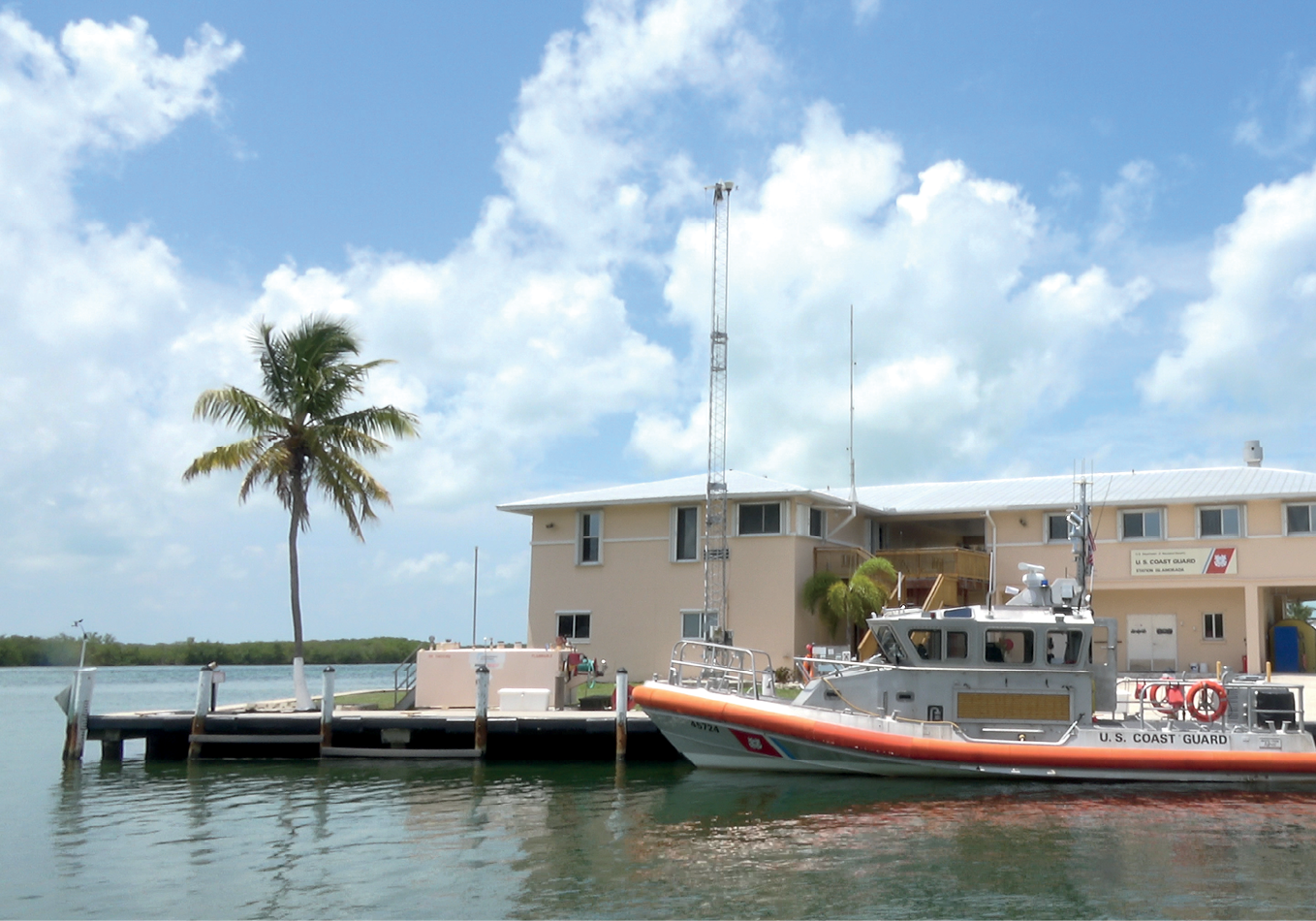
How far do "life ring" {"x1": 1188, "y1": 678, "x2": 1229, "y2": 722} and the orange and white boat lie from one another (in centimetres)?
3

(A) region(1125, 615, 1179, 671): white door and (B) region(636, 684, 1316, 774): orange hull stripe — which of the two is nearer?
(B) region(636, 684, 1316, 774): orange hull stripe

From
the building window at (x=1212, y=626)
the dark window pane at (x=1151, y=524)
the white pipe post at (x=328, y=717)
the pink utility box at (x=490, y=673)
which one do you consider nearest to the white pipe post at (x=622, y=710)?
the pink utility box at (x=490, y=673)

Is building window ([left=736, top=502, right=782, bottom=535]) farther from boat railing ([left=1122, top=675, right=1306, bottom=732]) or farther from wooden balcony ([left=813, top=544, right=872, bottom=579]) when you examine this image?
boat railing ([left=1122, top=675, right=1306, bottom=732])

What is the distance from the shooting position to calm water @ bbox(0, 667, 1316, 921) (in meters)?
12.9

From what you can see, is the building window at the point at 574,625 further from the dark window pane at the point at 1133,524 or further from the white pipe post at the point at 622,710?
the dark window pane at the point at 1133,524

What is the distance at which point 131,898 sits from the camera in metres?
13.1

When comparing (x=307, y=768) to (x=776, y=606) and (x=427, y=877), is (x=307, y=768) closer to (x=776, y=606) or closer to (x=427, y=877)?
(x=427, y=877)

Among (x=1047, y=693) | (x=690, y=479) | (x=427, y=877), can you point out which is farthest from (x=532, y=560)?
(x=427, y=877)

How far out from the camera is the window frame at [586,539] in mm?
38875

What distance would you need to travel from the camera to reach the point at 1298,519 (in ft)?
116

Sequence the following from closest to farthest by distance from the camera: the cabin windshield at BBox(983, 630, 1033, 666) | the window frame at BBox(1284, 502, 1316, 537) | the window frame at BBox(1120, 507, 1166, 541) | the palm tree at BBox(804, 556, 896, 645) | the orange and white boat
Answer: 1. the orange and white boat
2. the cabin windshield at BBox(983, 630, 1033, 666)
3. the palm tree at BBox(804, 556, 896, 645)
4. the window frame at BBox(1284, 502, 1316, 537)
5. the window frame at BBox(1120, 507, 1166, 541)

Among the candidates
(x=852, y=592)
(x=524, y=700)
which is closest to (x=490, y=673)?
(x=524, y=700)

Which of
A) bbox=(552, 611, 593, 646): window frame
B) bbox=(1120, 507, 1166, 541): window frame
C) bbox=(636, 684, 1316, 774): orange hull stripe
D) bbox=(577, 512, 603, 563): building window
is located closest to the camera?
bbox=(636, 684, 1316, 774): orange hull stripe

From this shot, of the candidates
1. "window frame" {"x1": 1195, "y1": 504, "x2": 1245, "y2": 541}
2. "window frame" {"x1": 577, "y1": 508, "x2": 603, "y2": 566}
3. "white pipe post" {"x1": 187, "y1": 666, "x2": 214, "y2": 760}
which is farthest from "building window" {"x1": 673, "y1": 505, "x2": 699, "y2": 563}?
"white pipe post" {"x1": 187, "y1": 666, "x2": 214, "y2": 760}
